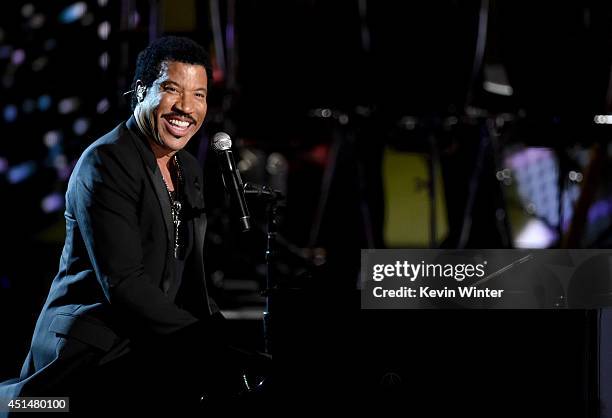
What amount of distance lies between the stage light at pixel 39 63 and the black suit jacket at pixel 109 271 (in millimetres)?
2836

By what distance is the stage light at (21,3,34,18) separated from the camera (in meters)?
4.03

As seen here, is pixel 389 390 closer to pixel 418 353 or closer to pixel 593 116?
pixel 418 353

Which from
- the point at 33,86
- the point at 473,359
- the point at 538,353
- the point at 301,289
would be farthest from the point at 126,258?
the point at 33,86

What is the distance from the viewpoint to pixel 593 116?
3545 millimetres

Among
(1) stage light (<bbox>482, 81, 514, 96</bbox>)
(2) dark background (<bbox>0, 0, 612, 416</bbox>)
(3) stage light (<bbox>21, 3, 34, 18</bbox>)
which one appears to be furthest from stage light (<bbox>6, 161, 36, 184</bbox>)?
(1) stage light (<bbox>482, 81, 514, 96</bbox>)

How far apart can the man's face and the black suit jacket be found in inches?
2.2

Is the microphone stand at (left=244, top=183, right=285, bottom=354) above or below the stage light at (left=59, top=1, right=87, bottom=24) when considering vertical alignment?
below

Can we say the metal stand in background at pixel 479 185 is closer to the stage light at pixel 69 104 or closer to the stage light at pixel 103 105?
the stage light at pixel 103 105

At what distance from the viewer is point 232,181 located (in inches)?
58.8

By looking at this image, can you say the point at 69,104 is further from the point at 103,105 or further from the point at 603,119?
the point at 603,119

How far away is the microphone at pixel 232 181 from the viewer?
1.47 metres

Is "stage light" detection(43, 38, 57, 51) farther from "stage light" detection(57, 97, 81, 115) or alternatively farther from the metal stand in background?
the metal stand in background

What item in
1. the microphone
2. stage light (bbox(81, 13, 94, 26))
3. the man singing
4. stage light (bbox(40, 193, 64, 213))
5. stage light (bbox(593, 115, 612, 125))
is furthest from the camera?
stage light (bbox(40, 193, 64, 213))

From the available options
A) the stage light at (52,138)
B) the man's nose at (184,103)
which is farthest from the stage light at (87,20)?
the man's nose at (184,103)
